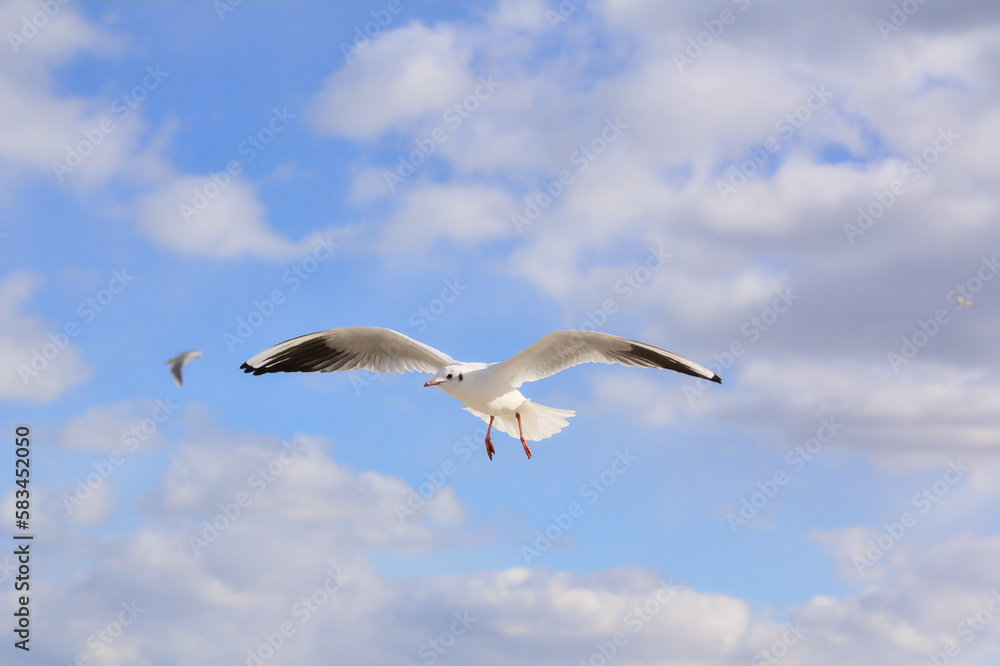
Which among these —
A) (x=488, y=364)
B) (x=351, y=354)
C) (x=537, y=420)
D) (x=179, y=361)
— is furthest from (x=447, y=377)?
(x=179, y=361)

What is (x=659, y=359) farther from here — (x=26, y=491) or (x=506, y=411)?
(x=26, y=491)

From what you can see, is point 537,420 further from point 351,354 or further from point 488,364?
point 351,354

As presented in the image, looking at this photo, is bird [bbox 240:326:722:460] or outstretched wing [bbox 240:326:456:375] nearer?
bird [bbox 240:326:722:460]

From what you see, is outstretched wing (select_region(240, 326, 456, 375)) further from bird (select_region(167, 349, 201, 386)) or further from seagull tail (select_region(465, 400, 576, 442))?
bird (select_region(167, 349, 201, 386))

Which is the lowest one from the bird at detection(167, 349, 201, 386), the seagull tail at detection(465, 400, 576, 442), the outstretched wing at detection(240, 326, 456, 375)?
the bird at detection(167, 349, 201, 386)

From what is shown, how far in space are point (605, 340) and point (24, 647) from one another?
8.08 meters

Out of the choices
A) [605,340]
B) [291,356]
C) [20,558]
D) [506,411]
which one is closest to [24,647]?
[20,558]

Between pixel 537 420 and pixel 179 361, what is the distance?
5416 mm

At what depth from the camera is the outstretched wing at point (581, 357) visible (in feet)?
35.0

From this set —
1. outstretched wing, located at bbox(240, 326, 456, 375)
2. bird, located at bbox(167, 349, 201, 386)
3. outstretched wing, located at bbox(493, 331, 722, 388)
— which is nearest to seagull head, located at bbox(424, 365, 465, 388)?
outstretched wing, located at bbox(493, 331, 722, 388)

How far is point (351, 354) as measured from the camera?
12.3 meters

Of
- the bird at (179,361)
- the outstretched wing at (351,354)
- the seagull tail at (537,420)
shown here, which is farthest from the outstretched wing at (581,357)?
the bird at (179,361)

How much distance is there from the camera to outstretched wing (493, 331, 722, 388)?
35.0 feet

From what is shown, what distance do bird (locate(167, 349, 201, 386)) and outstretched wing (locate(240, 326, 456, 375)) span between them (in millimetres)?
4116
